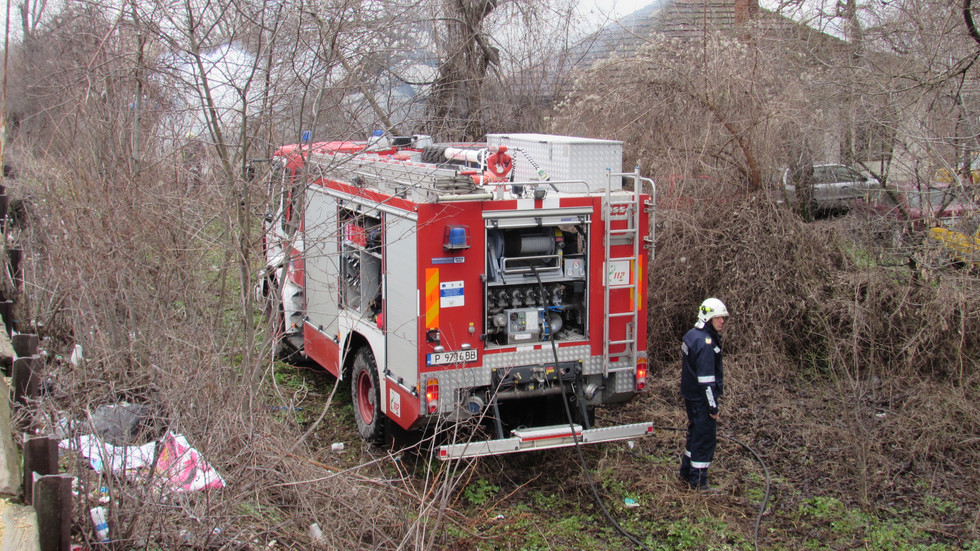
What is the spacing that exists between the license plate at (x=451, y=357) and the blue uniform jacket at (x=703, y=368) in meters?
1.85

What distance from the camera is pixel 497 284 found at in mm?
6918

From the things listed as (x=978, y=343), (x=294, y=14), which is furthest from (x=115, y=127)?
(x=978, y=343)

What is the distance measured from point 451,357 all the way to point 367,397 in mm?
1964

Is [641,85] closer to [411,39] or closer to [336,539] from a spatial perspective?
[411,39]

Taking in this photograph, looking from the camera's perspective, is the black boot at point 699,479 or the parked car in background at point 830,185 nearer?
the black boot at point 699,479

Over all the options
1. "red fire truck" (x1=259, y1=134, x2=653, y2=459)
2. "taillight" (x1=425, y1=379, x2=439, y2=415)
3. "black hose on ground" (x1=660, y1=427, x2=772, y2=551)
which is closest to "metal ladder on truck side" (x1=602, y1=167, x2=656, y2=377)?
"red fire truck" (x1=259, y1=134, x2=653, y2=459)

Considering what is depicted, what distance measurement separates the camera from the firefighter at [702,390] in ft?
22.4

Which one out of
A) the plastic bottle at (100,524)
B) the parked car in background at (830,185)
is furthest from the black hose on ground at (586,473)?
the parked car in background at (830,185)

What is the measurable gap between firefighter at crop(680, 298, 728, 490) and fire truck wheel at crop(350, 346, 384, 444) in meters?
2.83

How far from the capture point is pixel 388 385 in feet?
24.0

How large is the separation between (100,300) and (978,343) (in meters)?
8.61

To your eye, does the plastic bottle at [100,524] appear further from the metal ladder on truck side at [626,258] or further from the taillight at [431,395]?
the metal ladder on truck side at [626,258]

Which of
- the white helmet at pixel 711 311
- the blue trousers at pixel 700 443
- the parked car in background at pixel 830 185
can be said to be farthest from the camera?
the parked car in background at pixel 830 185

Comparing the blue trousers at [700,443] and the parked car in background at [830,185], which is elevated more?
the parked car in background at [830,185]
